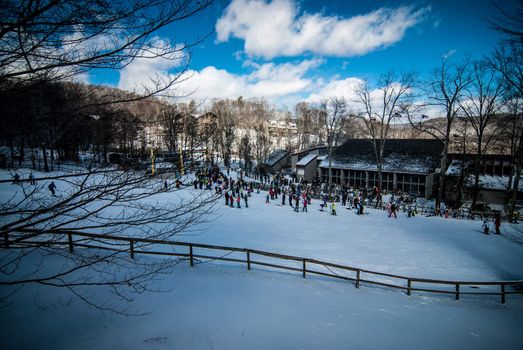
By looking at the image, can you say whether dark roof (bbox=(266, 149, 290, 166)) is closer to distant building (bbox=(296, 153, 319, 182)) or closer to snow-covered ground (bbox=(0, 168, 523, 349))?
distant building (bbox=(296, 153, 319, 182))

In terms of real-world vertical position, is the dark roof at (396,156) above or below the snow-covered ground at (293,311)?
above

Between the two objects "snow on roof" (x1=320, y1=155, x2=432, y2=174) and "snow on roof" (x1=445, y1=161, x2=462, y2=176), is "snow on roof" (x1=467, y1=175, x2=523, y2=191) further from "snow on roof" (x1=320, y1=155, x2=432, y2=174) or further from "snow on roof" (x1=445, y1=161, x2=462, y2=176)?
"snow on roof" (x1=320, y1=155, x2=432, y2=174)

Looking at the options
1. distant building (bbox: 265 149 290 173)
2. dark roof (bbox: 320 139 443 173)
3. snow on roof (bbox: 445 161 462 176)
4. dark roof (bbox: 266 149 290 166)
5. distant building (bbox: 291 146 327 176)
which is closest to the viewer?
snow on roof (bbox: 445 161 462 176)

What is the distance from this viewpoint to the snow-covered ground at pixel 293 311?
5.12 meters

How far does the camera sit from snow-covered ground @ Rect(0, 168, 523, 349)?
5.12m

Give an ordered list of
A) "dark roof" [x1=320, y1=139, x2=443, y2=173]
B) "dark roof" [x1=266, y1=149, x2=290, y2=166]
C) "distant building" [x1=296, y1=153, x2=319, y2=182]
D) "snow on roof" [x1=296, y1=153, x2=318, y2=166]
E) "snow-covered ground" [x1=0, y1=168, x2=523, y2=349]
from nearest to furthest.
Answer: "snow-covered ground" [x1=0, y1=168, x2=523, y2=349] < "dark roof" [x1=320, y1=139, x2=443, y2=173] < "distant building" [x1=296, y1=153, x2=319, y2=182] < "snow on roof" [x1=296, y1=153, x2=318, y2=166] < "dark roof" [x1=266, y1=149, x2=290, y2=166]

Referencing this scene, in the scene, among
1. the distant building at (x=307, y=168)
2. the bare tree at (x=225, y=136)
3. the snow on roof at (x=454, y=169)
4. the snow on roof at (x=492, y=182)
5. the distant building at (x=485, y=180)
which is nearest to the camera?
the bare tree at (x=225, y=136)

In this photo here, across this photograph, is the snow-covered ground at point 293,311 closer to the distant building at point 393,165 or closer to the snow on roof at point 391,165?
the distant building at point 393,165

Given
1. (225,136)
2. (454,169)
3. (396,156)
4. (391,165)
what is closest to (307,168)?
(391,165)

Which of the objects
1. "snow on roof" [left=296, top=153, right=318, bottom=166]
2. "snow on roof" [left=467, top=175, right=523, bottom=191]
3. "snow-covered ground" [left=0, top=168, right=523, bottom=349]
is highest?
"snow on roof" [left=296, top=153, right=318, bottom=166]

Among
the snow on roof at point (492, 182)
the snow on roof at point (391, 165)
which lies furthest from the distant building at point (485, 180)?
the snow on roof at point (391, 165)

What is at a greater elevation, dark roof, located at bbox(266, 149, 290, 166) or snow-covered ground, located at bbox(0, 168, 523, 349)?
dark roof, located at bbox(266, 149, 290, 166)

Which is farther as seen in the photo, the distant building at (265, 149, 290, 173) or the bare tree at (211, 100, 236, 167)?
the distant building at (265, 149, 290, 173)

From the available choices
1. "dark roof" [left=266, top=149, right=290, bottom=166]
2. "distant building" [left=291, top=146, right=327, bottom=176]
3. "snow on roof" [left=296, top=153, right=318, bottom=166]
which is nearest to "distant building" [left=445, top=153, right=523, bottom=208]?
"snow on roof" [left=296, top=153, right=318, bottom=166]
